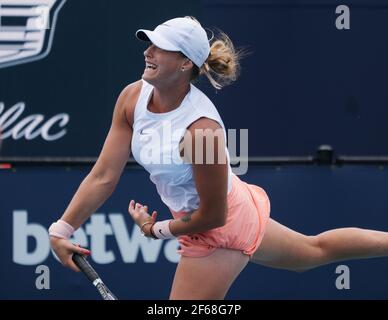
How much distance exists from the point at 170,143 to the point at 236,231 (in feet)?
1.67

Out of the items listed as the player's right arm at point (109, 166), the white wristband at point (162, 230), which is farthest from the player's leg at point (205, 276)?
the player's right arm at point (109, 166)

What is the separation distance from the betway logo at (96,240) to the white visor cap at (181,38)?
210 cm

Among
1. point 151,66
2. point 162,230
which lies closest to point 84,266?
point 162,230

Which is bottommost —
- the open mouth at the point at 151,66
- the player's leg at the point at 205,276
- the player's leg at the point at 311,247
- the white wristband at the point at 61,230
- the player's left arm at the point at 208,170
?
the player's leg at the point at 205,276

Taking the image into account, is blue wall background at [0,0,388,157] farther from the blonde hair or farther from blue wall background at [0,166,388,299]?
the blonde hair

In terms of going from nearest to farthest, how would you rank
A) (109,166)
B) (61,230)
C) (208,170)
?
(208,170) → (61,230) → (109,166)

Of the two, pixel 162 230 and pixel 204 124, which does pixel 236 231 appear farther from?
pixel 204 124

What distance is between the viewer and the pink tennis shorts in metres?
4.64

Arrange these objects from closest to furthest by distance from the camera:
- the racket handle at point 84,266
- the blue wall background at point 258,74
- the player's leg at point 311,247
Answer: the racket handle at point 84,266 < the player's leg at point 311,247 < the blue wall background at point 258,74

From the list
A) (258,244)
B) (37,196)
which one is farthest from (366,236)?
(37,196)

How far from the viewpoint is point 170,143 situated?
4.51 metres

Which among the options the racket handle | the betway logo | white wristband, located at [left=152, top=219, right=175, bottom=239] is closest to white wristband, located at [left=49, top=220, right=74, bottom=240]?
the racket handle

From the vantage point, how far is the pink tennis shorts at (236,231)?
4.64m

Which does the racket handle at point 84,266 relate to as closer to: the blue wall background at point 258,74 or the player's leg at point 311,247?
the player's leg at point 311,247
